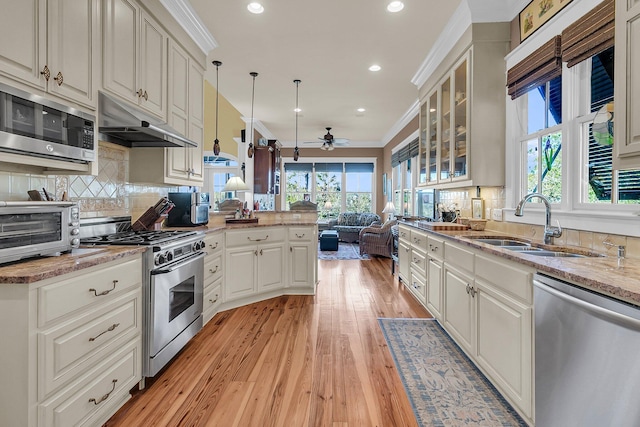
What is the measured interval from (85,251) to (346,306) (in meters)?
2.53

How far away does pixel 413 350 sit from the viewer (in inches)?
98.1

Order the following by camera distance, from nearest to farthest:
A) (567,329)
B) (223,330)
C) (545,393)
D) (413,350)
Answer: (567,329)
(545,393)
(413,350)
(223,330)

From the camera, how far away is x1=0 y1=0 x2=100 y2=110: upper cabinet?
1428 millimetres

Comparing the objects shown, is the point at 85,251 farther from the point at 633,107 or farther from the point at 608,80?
the point at 608,80

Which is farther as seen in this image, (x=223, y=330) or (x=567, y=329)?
(x=223, y=330)

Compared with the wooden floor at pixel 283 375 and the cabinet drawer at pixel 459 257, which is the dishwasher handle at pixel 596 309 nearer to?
the cabinet drawer at pixel 459 257

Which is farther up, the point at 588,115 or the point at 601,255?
the point at 588,115

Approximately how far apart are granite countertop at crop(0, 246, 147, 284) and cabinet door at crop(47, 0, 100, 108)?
2.75ft

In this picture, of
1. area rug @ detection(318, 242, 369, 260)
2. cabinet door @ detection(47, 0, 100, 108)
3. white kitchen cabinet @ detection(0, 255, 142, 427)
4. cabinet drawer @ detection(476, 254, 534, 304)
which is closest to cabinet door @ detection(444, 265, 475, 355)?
cabinet drawer @ detection(476, 254, 534, 304)

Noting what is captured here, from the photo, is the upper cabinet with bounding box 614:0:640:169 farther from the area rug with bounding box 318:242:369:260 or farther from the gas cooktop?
the area rug with bounding box 318:242:369:260

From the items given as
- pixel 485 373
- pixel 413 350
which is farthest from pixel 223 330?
pixel 485 373

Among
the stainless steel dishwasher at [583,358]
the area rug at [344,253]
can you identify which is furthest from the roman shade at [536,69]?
the area rug at [344,253]

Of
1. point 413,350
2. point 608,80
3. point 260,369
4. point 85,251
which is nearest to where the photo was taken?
point 85,251

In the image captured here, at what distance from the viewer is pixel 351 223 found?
9078 millimetres
